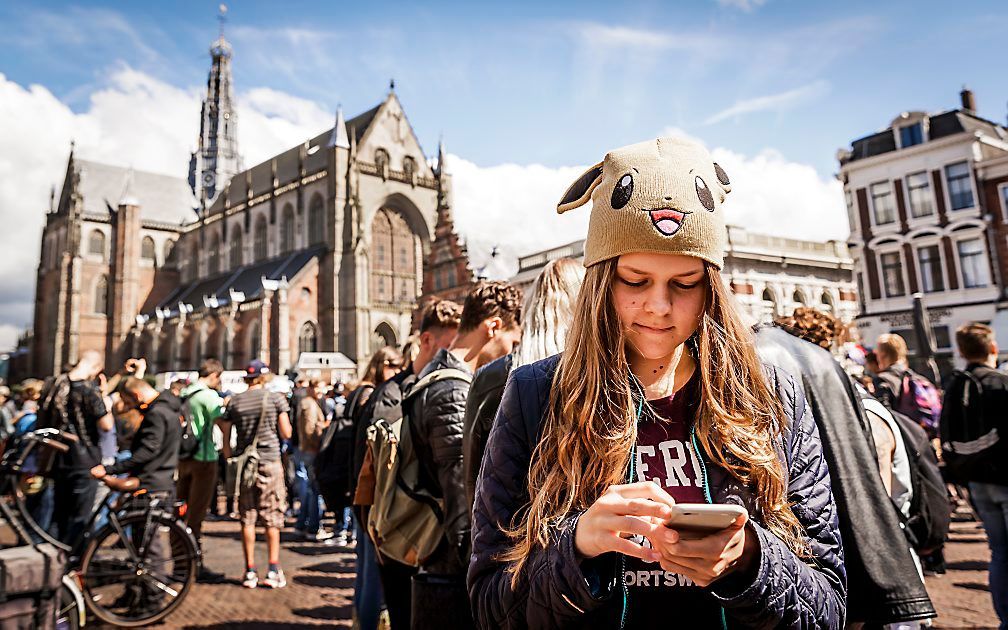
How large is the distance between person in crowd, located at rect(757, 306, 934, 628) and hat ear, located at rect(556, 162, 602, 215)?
2.46 ft

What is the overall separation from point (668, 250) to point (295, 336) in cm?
3672

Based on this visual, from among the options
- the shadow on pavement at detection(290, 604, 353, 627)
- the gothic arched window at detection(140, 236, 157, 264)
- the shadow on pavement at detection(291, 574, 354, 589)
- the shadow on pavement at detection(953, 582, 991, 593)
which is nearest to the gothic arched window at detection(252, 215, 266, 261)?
the gothic arched window at detection(140, 236, 157, 264)

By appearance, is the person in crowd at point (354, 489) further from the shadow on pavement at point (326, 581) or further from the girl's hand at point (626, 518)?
the girl's hand at point (626, 518)

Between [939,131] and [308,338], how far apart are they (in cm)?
3166

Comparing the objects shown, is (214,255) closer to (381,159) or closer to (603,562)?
(381,159)

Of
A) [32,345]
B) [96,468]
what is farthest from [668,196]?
[32,345]

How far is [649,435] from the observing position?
4.45ft

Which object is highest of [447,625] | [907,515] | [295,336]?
[295,336]

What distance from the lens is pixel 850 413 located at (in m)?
1.87

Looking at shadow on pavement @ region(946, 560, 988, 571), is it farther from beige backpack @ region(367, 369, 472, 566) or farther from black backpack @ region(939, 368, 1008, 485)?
A: beige backpack @ region(367, 369, 472, 566)

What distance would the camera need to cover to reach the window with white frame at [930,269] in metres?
21.7

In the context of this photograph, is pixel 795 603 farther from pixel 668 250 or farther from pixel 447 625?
pixel 447 625

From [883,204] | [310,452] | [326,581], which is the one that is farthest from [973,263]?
[326,581]

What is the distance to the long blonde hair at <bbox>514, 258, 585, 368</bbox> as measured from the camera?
2254mm
